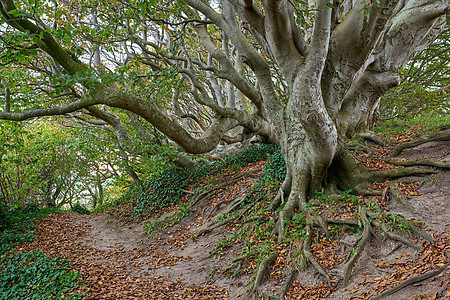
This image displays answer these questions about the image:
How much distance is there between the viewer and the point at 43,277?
4730 millimetres

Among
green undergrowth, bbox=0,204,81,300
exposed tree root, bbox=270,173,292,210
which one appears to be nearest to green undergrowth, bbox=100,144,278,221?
exposed tree root, bbox=270,173,292,210

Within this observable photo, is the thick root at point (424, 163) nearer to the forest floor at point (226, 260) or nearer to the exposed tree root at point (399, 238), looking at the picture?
the forest floor at point (226, 260)

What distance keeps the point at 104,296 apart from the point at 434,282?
14.4 feet

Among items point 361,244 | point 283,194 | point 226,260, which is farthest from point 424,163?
point 226,260

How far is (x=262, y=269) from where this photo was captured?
173 inches

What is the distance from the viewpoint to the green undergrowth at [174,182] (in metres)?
10.1

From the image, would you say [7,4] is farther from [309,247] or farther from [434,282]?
[434,282]

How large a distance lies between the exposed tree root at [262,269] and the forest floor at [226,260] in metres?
0.08

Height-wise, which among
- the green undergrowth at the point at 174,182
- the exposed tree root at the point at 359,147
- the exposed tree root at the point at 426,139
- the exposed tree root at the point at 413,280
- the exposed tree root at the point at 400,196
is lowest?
the exposed tree root at the point at 413,280

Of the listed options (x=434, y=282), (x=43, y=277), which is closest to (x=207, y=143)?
(x=43, y=277)

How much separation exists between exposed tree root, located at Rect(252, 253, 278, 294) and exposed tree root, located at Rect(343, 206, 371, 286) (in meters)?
1.21

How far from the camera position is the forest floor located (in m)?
3.46

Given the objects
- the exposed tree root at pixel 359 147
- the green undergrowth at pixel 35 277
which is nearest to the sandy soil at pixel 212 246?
the exposed tree root at pixel 359 147

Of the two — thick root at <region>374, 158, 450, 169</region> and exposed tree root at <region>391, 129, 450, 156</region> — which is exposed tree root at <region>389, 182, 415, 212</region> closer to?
thick root at <region>374, 158, 450, 169</region>
